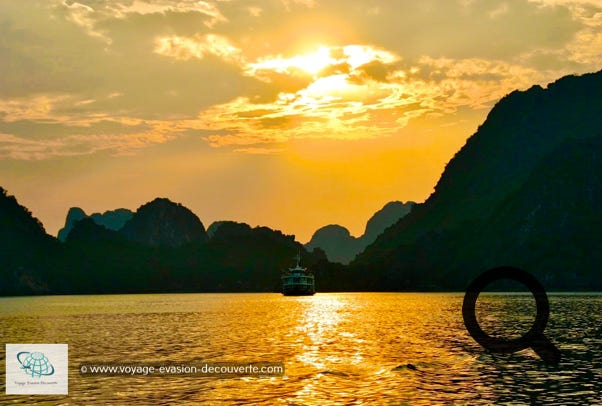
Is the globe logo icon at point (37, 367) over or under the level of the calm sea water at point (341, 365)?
over

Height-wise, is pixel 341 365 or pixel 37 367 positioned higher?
pixel 37 367

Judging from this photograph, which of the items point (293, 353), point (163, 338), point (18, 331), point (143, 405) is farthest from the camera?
point (18, 331)

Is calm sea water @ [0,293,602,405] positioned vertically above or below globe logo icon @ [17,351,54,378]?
below

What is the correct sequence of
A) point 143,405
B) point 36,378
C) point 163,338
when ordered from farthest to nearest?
1. point 163,338
2. point 36,378
3. point 143,405

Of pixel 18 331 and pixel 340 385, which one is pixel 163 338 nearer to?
pixel 18 331

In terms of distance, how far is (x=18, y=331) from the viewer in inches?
5241

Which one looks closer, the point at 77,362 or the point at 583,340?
the point at 77,362

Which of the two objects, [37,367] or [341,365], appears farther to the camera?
[341,365]

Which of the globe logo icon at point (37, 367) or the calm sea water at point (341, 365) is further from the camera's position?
the globe logo icon at point (37, 367)

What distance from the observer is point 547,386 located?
60.8 meters

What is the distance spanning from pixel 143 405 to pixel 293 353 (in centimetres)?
3581

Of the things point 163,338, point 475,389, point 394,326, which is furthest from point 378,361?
point 394,326

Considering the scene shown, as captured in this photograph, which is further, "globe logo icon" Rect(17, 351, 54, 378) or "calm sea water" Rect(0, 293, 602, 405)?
"globe logo icon" Rect(17, 351, 54, 378)

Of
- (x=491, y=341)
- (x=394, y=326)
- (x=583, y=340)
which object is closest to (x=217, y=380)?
(x=491, y=341)
